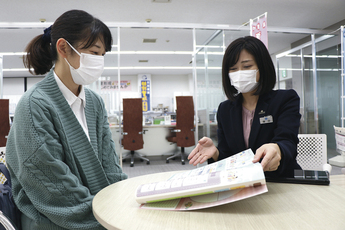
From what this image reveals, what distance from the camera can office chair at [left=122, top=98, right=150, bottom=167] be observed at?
5121 mm

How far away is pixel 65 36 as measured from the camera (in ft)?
3.54

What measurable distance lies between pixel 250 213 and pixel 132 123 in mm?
4610

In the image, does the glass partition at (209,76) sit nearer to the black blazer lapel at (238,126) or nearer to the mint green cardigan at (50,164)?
the black blazer lapel at (238,126)

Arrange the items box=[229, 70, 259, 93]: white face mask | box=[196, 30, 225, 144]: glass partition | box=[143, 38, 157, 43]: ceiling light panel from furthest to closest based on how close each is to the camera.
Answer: box=[143, 38, 157, 43]: ceiling light panel
box=[196, 30, 225, 144]: glass partition
box=[229, 70, 259, 93]: white face mask

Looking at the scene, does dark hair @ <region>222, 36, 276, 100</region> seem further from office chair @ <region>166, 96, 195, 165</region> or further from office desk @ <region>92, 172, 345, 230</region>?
office chair @ <region>166, 96, 195, 165</region>

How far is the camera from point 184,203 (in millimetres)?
745

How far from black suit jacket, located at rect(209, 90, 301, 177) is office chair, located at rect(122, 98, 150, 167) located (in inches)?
152

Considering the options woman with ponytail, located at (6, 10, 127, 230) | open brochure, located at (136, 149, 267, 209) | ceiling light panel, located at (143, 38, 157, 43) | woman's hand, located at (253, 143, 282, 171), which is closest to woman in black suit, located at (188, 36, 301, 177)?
woman's hand, located at (253, 143, 282, 171)

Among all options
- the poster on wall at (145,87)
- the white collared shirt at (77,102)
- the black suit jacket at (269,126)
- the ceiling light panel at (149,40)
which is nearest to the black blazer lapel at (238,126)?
the black suit jacket at (269,126)

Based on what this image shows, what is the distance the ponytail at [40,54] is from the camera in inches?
44.9

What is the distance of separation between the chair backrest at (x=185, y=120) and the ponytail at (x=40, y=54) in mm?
4180

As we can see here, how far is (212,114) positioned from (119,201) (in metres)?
3.93

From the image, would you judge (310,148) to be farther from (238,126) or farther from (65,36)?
(65,36)

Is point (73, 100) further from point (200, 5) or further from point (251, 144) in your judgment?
point (200, 5)
